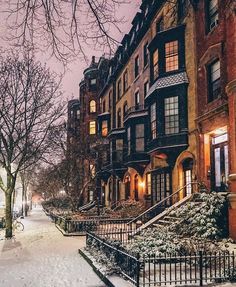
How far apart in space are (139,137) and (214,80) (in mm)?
12859

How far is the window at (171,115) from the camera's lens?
2378 cm

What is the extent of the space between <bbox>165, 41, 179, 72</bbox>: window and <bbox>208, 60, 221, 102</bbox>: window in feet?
16.1

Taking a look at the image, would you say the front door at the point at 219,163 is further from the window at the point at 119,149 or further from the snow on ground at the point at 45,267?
the window at the point at 119,149

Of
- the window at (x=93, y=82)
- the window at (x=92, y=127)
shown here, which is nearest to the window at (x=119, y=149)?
the window at (x=92, y=127)

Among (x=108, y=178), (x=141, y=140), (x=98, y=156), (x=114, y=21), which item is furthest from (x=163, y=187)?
(x=114, y=21)

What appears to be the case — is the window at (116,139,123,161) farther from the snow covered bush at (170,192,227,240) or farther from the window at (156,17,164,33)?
the snow covered bush at (170,192,227,240)

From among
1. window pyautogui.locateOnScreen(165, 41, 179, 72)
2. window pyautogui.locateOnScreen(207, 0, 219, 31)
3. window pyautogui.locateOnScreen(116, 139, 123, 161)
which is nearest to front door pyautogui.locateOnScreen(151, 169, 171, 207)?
window pyautogui.locateOnScreen(165, 41, 179, 72)

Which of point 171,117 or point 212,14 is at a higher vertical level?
point 212,14

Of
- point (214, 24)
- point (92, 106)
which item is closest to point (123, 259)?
point (214, 24)

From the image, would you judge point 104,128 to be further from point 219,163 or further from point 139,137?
point 219,163

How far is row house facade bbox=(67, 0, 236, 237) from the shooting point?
58.5 feet

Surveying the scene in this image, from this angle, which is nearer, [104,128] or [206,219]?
[206,219]

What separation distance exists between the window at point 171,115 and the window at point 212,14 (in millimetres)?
5236

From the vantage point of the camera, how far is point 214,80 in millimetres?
19672
